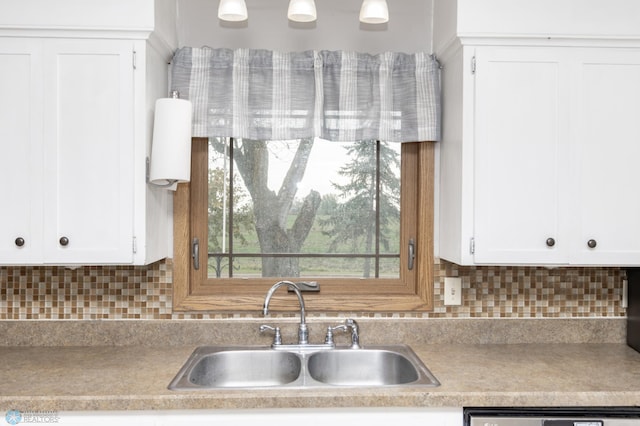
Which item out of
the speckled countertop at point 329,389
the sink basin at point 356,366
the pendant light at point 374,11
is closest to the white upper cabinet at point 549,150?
the pendant light at point 374,11

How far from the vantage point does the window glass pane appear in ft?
7.91

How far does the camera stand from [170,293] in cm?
233

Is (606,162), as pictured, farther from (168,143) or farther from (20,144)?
(20,144)

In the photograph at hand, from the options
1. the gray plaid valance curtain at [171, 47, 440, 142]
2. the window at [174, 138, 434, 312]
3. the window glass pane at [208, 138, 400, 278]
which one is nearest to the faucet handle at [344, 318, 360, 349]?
the window at [174, 138, 434, 312]

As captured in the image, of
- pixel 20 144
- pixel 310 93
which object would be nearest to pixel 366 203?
pixel 310 93

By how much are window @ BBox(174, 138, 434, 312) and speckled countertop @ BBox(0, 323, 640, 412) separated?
378mm

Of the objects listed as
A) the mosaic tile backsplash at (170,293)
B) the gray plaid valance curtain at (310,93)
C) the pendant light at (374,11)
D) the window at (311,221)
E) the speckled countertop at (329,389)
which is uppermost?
the pendant light at (374,11)

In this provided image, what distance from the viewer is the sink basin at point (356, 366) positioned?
2.20 meters

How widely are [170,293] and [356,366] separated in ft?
2.63

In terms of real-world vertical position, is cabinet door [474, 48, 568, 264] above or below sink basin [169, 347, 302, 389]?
above

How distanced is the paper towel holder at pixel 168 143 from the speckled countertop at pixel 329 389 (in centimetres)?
67

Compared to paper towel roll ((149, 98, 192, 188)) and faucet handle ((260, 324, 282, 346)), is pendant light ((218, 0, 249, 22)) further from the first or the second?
faucet handle ((260, 324, 282, 346))

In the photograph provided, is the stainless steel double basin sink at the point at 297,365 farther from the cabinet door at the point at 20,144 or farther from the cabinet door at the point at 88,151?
the cabinet door at the point at 20,144

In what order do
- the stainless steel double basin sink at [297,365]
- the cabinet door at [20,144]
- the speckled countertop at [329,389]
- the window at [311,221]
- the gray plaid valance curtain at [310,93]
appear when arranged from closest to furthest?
the speckled countertop at [329,389]
the cabinet door at [20,144]
the stainless steel double basin sink at [297,365]
the gray plaid valance curtain at [310,93]
the window at [311,221]
